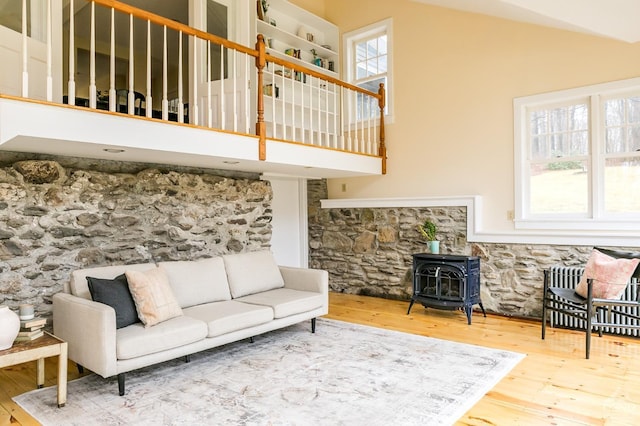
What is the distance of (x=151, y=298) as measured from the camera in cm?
335

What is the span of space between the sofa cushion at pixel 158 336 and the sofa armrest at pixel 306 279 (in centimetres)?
147

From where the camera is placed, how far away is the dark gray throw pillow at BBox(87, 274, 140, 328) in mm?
3213

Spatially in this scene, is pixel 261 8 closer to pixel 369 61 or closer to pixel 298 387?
pixel 369 61

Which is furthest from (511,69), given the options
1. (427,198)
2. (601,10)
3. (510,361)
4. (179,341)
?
(179,341)

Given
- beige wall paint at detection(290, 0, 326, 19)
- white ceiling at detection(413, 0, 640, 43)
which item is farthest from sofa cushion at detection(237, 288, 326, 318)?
beige wall paint at detection(290, 0, 326, 19)

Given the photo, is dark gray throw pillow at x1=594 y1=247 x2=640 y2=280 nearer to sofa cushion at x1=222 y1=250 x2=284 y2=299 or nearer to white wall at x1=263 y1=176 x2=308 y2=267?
sofa cushion at x1=222 y1=250 x2=284 y2=299

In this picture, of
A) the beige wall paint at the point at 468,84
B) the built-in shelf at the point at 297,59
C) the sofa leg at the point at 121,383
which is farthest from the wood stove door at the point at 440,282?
the sofa leg at the point at 121,383

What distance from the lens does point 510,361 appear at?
11.8ft

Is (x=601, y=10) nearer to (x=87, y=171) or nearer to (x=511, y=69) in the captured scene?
(x=511, y=69)

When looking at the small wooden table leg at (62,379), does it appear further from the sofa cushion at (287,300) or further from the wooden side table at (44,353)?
the sofa cushion at (287,300)

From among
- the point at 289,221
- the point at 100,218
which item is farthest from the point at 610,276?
the point at 100,218

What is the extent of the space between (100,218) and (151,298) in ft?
4.69

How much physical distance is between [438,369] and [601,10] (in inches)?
132

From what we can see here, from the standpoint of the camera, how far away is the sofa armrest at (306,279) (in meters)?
4.60
